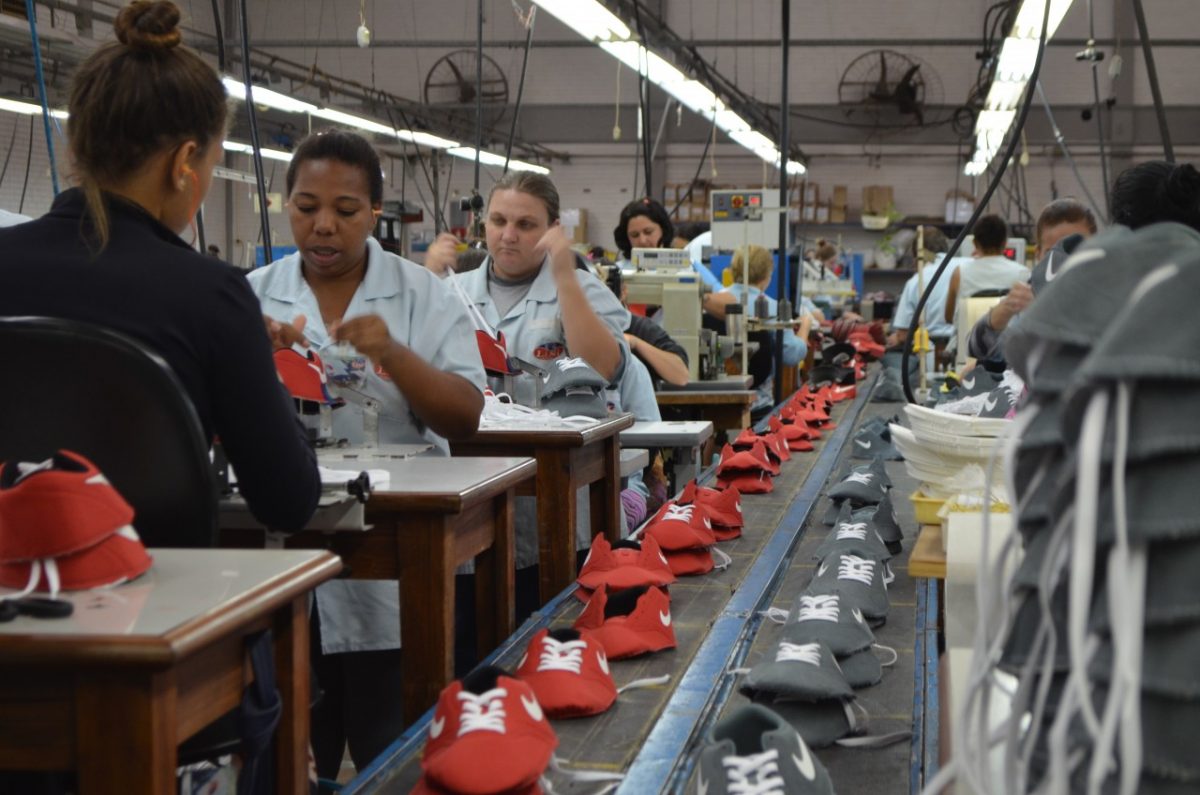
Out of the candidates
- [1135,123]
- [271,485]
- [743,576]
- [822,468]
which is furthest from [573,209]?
[271,485]

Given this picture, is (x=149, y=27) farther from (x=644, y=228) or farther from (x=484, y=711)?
(x=644, y=228)

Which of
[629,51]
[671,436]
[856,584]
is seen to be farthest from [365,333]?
[629,51]

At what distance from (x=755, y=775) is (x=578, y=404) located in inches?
76.7

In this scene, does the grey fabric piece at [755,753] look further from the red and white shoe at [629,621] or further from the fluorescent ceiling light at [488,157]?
the fluorescent ceiling light at [488,157]

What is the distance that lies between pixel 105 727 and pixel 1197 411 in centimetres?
90

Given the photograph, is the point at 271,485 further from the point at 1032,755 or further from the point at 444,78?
the point at 444,78

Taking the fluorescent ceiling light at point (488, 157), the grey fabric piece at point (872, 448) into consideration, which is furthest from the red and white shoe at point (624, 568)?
the fluorescent ceiling light at point (488, 157)

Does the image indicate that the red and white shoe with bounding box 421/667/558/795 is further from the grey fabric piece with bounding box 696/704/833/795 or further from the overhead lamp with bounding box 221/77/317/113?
the overhead lamp with bounding box 221/77/317/113

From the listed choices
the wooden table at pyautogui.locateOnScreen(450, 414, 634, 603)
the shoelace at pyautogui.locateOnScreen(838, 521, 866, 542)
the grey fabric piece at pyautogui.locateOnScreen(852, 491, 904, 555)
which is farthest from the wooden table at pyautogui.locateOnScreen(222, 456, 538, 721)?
the grey fabric piece at pyautogui.locateOnScreen(852, 491, 904, 555)

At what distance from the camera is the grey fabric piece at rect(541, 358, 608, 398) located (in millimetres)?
3242

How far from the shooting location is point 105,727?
3.67 feet

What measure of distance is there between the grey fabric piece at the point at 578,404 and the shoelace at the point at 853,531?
0.71 metres

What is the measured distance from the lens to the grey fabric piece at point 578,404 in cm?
323

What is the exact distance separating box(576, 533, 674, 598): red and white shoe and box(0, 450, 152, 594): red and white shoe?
134 centimetres
